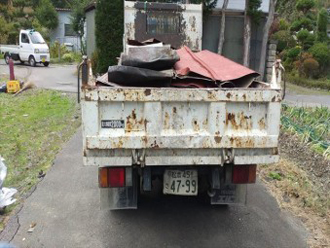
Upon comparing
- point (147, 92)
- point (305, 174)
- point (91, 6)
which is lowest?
point (305, 174)

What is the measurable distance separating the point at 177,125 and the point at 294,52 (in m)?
18.9

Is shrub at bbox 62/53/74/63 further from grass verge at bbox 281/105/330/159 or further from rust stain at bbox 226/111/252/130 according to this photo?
rust stain at bbox 226/111/252/130

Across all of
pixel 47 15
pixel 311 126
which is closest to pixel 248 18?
pixel 311 126

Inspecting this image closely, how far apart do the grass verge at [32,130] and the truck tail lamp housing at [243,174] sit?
290cm

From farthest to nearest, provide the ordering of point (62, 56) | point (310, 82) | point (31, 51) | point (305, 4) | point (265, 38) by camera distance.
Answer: point (62, 56) < point (31, 51) < point (305, 4) < point (310, 82) < point (265, 38)

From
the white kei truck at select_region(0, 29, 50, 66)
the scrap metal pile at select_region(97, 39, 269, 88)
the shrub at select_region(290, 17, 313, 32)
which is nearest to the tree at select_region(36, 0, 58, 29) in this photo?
the white kei truck at select_region(0, 29, 50, 66)

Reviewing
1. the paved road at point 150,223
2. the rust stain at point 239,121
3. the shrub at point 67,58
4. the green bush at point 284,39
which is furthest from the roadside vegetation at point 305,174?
the shrub at point 67,58

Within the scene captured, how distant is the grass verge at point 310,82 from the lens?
1911cm

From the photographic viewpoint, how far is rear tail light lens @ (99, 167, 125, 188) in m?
4.08

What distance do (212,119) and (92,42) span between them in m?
18.0

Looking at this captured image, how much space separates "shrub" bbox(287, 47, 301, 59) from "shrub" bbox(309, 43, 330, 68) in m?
0.64

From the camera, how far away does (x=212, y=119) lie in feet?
12.5

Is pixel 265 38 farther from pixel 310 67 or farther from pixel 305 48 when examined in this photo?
pixel 305 48

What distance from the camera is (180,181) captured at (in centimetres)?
424
